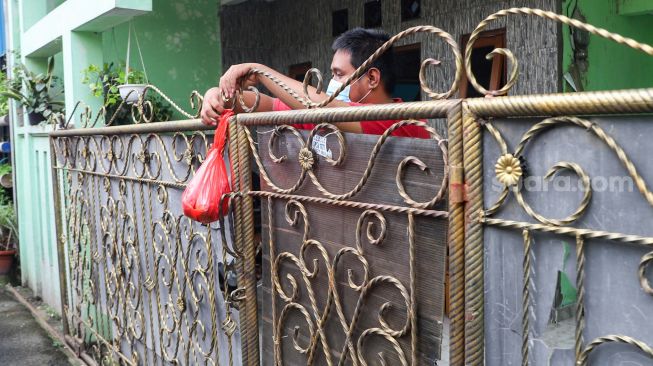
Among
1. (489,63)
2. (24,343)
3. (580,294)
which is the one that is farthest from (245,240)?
(24,343)

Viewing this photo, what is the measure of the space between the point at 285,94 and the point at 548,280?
3.59 feet

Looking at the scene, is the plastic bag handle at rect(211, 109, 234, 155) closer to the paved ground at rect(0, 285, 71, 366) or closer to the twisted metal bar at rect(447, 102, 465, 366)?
the twisted metal bar at rect(447, 102, 465, 366)

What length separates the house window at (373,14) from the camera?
5.17 meters

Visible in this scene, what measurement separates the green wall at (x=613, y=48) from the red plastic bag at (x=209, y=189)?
2.69 meters

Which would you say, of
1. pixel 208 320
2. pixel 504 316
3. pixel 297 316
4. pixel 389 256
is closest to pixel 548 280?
pixel 504 316

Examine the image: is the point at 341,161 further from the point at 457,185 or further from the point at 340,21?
the point at 340,21

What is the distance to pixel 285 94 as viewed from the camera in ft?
6.62

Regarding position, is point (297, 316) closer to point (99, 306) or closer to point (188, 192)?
point (188, 192)

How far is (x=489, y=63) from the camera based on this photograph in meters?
4.34

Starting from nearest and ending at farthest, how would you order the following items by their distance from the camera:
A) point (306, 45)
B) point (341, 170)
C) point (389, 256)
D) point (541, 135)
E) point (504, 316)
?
point (541, 135)
point (504, 316)
point (389, 256)
point (341, 170)
point (306, 45)

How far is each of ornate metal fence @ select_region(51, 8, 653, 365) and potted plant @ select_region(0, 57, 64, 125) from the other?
Answer: 9.40 feet

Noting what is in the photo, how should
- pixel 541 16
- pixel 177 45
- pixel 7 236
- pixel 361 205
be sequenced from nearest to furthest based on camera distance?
pixel 541 16, pixel 361 205, pixel 177 45, pixel 7 236

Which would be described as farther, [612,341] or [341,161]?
[341,161]

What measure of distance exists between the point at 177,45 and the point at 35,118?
1.43 meters
